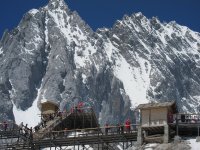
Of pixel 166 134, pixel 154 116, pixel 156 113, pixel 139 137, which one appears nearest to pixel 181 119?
pixel 166 134

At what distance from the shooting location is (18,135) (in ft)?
273

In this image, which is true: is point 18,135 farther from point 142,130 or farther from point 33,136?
point 142,130

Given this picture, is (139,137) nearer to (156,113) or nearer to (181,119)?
(156,113)

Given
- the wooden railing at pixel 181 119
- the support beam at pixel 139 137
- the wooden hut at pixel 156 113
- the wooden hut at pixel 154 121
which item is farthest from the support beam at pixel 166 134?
the support beam at pixel 139 137

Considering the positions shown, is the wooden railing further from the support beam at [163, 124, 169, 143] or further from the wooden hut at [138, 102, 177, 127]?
the support beam at [163, 124, 169, 143]

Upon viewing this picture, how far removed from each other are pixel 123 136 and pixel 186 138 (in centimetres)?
823

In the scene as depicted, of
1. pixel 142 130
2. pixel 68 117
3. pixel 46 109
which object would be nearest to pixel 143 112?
pixel 142 130

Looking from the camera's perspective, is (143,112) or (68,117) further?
(68,117)

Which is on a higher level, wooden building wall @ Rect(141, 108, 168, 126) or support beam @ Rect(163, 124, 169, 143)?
wooden building wall @ Rect(141, 108, 168, 126)

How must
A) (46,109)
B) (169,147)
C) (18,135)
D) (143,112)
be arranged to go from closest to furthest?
1. (169,147)
2. (143,112)
3. (18,135)
4. (46,109)

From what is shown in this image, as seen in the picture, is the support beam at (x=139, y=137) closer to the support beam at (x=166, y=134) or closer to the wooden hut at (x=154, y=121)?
the wooden hut at (x=154, y=121)

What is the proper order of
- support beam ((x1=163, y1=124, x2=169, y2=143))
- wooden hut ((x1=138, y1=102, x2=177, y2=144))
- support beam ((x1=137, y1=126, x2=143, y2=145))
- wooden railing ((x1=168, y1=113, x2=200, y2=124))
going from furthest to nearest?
support beam ((x1=137, y1=126, x2=143, y2=145)), wooden hut ((x1=138, y1=102, x2=177, y2=144)), wooden railing ((x1=168, y1=113, x2=200, y2=124)), support beam ((x1=163, y1=124, x2=169, y2=143))

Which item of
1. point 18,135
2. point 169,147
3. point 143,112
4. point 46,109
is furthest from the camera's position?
point 46,109

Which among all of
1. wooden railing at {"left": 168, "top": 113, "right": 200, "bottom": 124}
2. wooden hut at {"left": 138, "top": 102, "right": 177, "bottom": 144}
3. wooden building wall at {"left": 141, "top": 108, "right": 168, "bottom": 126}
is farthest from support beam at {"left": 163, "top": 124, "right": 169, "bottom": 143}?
wooden railing at {"left": 168, "top": 113, "right": 200, "bottom": 124}
